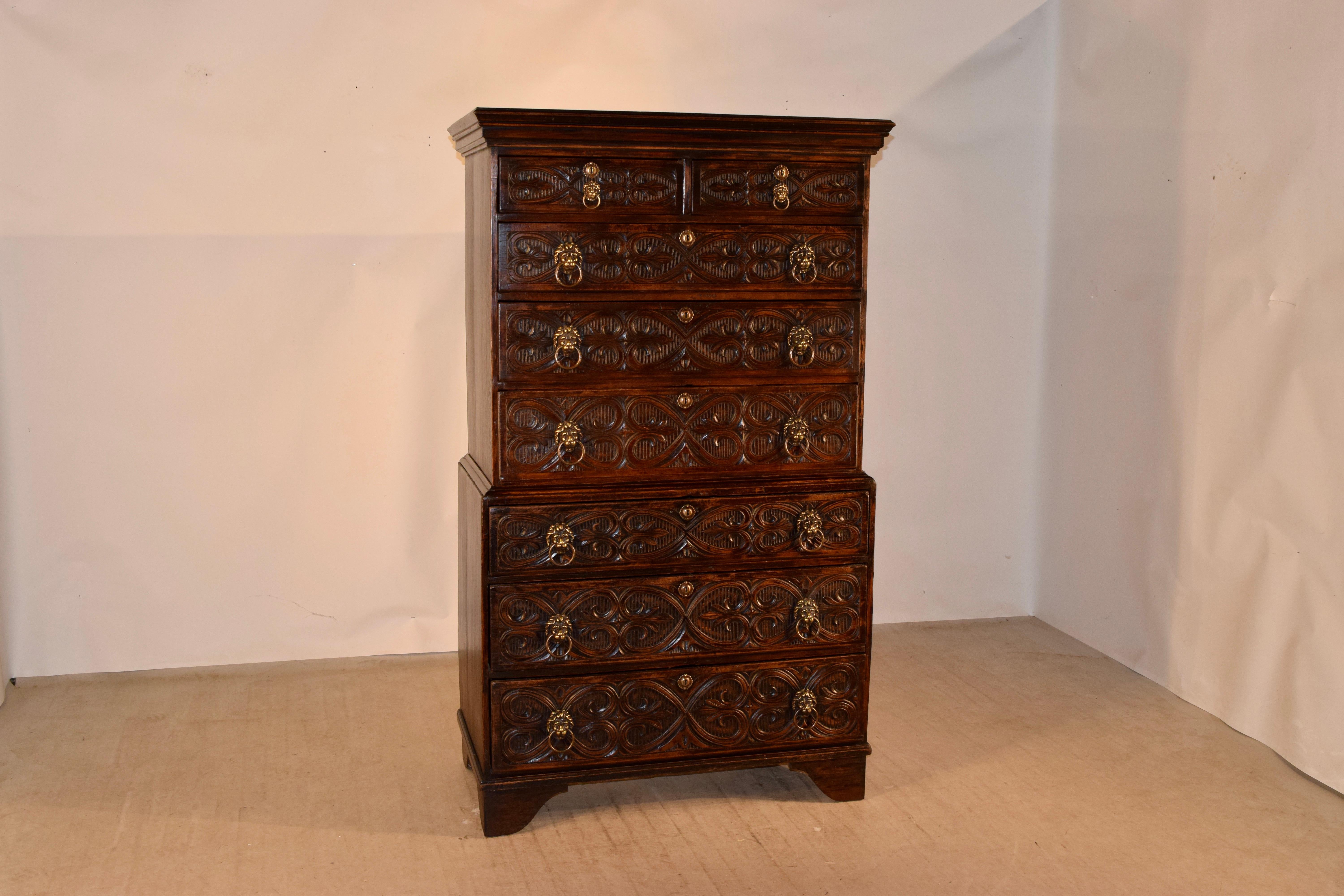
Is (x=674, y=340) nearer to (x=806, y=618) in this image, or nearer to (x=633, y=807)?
(x=806, y=618)

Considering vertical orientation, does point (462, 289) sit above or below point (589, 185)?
below

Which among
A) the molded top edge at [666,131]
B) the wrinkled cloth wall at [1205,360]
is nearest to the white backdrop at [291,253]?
the wrinkled cloth wall at [1205,360]

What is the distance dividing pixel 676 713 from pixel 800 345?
33.6 inches

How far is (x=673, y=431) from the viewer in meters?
2.46

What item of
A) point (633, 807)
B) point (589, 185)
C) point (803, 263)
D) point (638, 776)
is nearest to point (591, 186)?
point (589, 185)

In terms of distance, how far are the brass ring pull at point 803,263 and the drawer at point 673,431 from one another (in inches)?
9.3

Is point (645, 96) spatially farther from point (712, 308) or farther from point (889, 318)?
point (712, 308)

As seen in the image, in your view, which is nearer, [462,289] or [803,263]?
[803,263]

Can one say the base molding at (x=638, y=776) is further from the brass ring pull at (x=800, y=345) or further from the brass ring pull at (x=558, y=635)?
the brass ring pull at (x=800, y=345)

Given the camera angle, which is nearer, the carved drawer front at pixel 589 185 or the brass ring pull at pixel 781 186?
the carved drawer front at pixel 589 185

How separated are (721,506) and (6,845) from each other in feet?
5.44

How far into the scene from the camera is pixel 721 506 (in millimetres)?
2498

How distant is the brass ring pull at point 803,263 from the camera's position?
2463 mm

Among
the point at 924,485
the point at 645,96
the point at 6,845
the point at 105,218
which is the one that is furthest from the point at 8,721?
the point at 924,485
